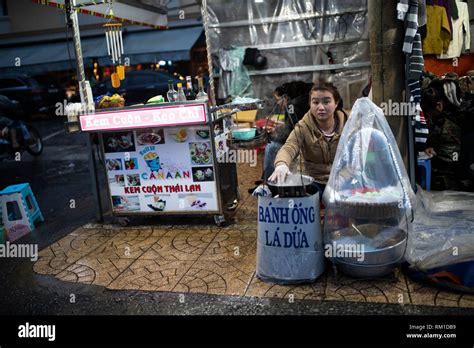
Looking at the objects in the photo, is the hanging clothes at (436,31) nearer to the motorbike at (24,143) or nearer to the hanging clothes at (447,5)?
the hanging clothes at (447,5)

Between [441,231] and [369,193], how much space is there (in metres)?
1.06

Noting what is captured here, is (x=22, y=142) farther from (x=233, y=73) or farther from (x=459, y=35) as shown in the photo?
(x=459, y=35)

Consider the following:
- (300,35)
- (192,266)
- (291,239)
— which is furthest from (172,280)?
(300,35)

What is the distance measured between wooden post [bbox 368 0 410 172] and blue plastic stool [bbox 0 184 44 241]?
438 centimetres

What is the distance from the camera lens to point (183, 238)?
488cm

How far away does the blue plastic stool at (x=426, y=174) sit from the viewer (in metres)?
5.18

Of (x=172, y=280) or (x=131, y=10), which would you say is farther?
(x=131, y=10)

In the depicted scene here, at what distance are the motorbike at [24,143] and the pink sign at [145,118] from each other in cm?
542

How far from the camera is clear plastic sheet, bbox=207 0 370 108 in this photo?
937cm

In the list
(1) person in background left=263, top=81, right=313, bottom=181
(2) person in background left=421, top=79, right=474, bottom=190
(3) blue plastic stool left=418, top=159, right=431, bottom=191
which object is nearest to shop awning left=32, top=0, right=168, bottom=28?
(1) person in background left=263, top=81, right=313, bottom=181

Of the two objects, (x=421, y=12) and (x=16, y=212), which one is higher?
(x=421, y=12)

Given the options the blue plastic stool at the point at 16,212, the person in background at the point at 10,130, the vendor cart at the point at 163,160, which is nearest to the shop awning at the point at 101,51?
the person in background at the point at 10,130

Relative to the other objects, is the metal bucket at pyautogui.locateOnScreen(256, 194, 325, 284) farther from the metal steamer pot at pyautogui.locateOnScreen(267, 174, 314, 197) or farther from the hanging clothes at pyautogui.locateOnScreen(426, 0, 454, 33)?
the hanging clothes at pyautogui.locateOnScreen(426, 0, 454, 33)

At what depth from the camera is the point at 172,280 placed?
12.9 ft
